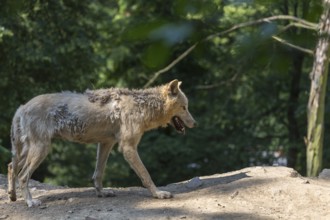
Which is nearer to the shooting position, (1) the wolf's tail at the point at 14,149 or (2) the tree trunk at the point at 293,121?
(1) the wolf's tail at the point at 14,149

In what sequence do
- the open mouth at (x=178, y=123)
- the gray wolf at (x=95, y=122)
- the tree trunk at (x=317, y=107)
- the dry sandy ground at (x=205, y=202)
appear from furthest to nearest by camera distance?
the tree trunk at (x=317, y=107)
the open mouth at (x=178, y=123)
the gray wolf at (x=95, y=122)
the dry sandy ground at (x=205, y=202)

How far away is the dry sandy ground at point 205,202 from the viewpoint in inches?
218

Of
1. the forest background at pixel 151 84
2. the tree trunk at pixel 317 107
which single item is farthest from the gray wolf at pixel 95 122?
the forest background at pixel 151 84

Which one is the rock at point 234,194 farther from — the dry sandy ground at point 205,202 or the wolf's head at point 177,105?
the wolf's head at point 177,105

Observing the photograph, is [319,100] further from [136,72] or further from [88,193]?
[136,72]

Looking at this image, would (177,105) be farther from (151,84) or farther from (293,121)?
(293,121)

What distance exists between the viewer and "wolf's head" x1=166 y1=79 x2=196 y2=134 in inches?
262

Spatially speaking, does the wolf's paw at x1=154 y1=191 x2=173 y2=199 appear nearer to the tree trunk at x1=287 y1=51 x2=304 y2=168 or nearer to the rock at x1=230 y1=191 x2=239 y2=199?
the rock at x1=230 y1=191 x2=239 y2=199

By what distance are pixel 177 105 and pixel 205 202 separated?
1.35 m

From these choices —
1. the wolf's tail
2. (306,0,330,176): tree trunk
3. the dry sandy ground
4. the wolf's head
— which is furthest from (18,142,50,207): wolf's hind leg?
(306,0,330,176): tree trunk

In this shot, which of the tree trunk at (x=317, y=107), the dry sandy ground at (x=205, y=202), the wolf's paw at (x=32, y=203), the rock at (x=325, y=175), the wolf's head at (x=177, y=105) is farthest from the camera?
the rock at (x=325, y=175)

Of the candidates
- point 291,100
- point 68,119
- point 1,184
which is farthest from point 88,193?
point 291,100

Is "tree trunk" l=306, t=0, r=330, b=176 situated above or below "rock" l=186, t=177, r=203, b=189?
above

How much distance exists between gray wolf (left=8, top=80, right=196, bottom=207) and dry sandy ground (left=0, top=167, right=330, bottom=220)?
0.26 m
